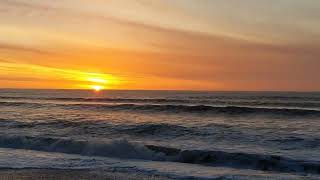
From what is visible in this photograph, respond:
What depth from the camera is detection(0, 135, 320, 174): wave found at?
14.7m

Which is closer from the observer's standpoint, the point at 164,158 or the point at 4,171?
the point at 4,171

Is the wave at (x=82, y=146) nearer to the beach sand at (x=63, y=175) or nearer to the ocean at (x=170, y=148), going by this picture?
the ocean at (x=170, y=148)

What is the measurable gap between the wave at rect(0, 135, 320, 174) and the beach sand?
3882 millimetres

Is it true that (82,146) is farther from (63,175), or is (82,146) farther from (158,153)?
(63,175)

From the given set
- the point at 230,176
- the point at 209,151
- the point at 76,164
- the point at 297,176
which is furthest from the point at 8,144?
the point at 297,176

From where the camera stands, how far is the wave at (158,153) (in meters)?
14.7

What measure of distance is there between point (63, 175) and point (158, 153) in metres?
5.44

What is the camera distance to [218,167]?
1484 cm

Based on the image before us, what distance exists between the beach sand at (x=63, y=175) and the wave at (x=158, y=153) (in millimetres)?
3882

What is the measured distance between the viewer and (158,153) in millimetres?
17078

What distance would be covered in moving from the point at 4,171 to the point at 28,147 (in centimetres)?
641

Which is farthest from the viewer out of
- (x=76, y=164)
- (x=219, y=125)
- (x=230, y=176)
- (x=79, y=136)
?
(x=219, y=125)

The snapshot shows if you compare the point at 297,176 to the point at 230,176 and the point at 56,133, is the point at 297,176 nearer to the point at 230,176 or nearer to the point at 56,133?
the point at 230,176

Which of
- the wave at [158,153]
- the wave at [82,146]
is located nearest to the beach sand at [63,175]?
the wave at [158,153]
